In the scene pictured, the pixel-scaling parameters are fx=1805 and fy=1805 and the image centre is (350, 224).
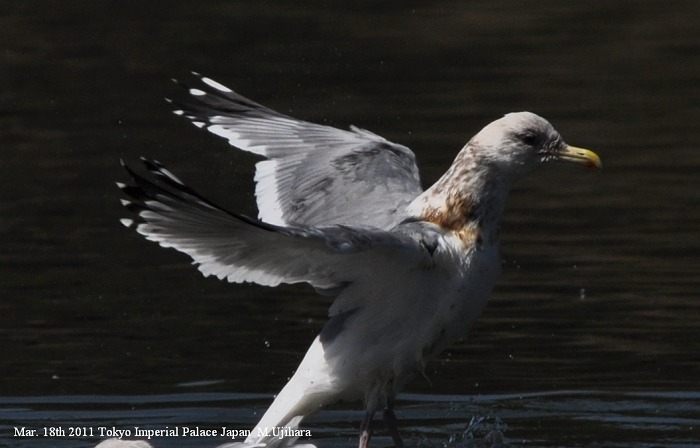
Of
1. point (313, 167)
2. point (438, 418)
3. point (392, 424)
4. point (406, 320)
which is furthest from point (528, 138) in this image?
point (438, 418)

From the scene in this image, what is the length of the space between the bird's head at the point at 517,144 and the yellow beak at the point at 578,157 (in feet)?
0.07

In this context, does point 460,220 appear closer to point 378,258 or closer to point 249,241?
point 378,258

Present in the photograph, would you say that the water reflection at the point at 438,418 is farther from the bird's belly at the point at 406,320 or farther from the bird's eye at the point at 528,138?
the bird's eye at the point at 528,138

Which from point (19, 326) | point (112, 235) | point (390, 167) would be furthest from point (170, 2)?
point (390, 167)

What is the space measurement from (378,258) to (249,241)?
0.53 meters

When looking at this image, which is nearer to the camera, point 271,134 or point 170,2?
point 271,134

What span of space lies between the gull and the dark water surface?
792 millimetres

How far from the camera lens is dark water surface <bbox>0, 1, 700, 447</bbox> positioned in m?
8.41

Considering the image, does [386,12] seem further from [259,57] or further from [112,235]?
[112,235]

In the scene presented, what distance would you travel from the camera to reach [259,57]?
16766 millimetres

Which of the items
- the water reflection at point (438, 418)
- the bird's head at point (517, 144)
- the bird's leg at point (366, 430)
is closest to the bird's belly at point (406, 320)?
the bird's leg at point (366, 430)

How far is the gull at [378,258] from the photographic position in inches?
254

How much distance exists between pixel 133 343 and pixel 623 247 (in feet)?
10.4

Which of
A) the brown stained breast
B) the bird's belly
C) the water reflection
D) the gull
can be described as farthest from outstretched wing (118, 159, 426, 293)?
the water reflection
